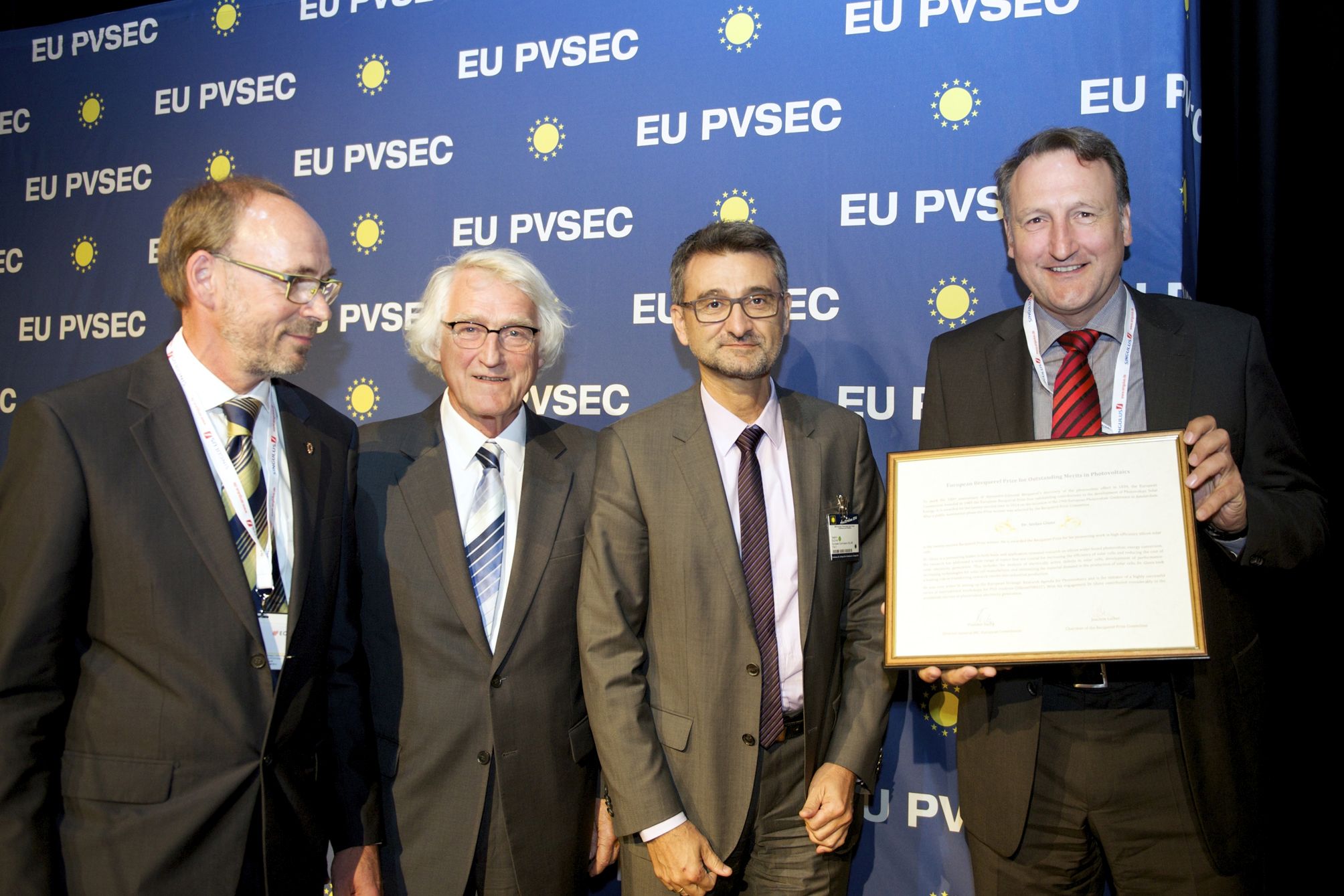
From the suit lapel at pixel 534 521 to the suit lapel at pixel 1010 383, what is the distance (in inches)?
43.6

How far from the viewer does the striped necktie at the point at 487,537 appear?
2.42 m

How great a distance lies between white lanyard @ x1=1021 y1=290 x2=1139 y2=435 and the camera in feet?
7.31

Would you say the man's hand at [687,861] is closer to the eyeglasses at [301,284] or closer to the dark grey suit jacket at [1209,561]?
the dark grey suit jacket at [1209,561]

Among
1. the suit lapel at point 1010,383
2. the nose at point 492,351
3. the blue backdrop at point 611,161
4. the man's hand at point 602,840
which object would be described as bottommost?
the man's hand at point 602,840

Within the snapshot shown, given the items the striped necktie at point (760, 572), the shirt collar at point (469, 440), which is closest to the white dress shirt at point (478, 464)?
the shirt collar at point (469, 440)

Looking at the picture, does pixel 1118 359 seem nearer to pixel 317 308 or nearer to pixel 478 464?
pixel 478 464

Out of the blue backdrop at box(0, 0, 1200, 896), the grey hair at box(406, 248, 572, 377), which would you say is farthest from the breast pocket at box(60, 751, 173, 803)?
the blue backdrop at box(0, 0, 1200, 896)

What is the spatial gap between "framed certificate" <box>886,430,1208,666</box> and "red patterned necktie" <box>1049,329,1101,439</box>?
17 centimetres

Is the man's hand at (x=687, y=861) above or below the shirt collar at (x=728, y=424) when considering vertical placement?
below

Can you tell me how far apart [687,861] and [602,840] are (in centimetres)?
47

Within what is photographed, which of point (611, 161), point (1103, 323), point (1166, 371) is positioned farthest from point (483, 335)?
point (1166, 371)

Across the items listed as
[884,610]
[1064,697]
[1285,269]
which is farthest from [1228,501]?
[1285,269]

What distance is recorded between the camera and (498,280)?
2.62 metres

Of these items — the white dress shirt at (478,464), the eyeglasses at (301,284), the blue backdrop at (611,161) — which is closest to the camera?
the eyeglasses at (301,284)
